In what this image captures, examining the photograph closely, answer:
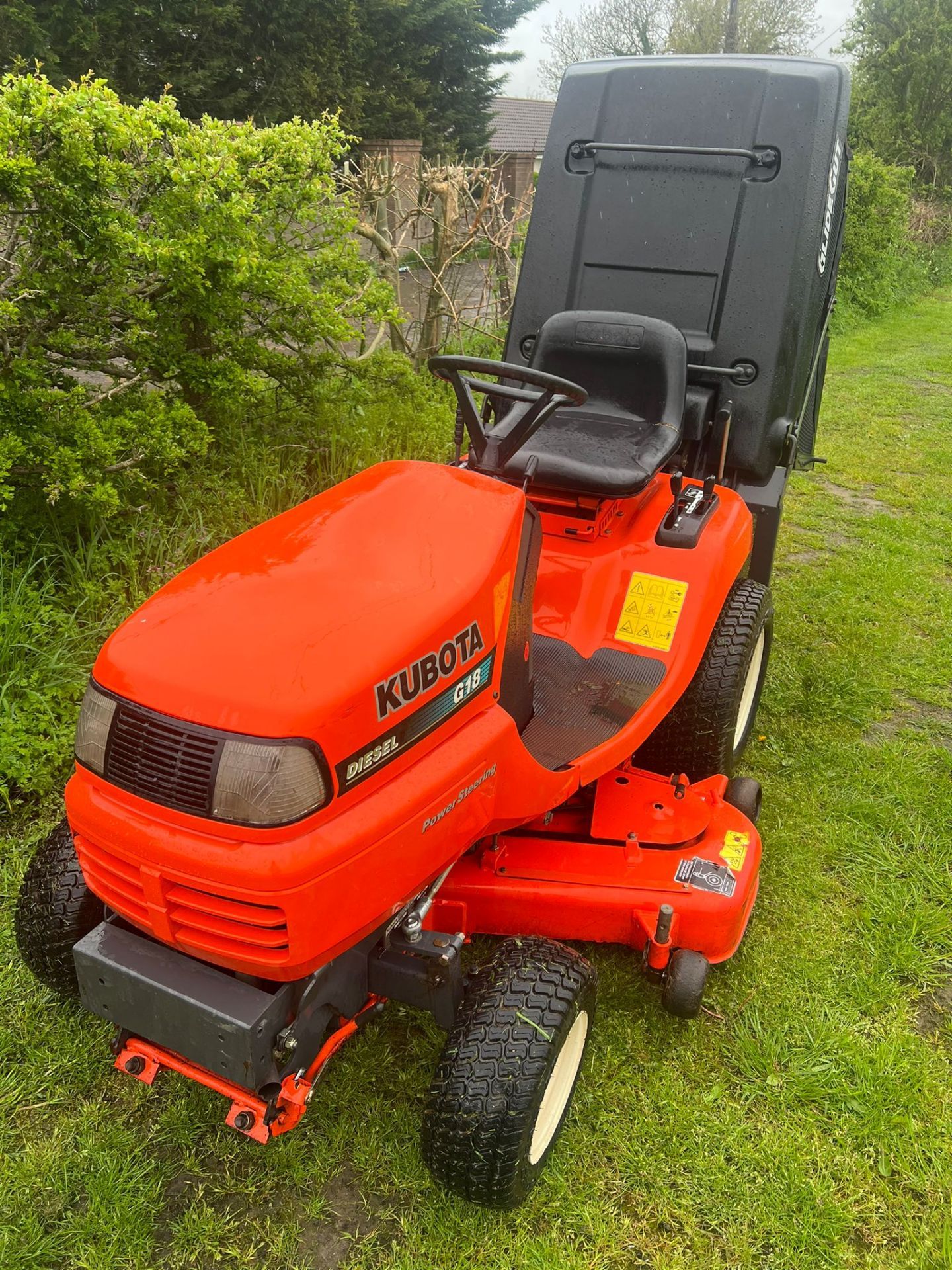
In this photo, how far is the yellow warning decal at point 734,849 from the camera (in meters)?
2.31

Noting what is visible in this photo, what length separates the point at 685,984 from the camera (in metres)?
2.15

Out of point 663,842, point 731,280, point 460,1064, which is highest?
point 731,280

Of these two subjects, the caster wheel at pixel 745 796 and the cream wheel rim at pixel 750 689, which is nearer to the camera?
the caster wheel at pixel 745 796

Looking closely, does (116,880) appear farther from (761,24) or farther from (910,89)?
(761,24)

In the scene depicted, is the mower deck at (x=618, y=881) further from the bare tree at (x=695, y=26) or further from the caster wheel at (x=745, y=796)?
the bare tree at (x=695, y=26)

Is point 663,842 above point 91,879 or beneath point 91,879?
beneath

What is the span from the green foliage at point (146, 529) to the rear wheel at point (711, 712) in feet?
6.29

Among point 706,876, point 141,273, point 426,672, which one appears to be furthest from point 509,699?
point 141,273

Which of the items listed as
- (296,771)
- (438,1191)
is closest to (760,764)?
(438,1191)

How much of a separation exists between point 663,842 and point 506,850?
398 millimetres

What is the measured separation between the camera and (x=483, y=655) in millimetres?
1867

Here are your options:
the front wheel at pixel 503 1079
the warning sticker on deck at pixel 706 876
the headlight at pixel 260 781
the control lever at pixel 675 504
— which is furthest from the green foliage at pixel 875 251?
the headlight at pixel 260 781

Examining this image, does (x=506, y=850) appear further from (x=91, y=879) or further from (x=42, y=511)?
(x=42, y=511)

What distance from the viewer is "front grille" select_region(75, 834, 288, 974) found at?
5.01 ft
